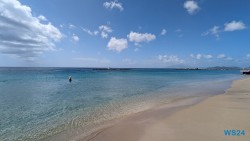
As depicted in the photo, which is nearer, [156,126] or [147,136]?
[147,136]

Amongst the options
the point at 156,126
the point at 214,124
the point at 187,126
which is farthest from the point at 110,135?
the point at 214,124

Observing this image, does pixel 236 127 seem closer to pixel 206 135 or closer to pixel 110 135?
pixel 206 135

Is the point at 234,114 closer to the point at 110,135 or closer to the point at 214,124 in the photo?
the point at 214,124

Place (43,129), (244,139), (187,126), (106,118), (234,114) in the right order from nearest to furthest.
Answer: (244,139)
(187,126)
(43,129)
(234,114)
(106,118)

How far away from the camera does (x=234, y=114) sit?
29.1 feet

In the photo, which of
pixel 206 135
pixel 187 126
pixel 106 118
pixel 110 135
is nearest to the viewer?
pixel 206 135

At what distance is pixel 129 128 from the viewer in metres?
7.50

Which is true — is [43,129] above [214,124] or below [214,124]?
below

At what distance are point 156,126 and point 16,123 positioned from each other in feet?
25.7

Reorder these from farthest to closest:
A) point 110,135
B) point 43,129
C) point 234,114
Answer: point 234,114 < point 43,129 < point 110,135

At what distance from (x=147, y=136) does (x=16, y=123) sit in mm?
7541

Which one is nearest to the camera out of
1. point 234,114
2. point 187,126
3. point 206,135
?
point 206,135

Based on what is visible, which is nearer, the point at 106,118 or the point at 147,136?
the point at 147,136

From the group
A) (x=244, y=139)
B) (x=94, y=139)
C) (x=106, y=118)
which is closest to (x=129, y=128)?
(x=94, y=139)
